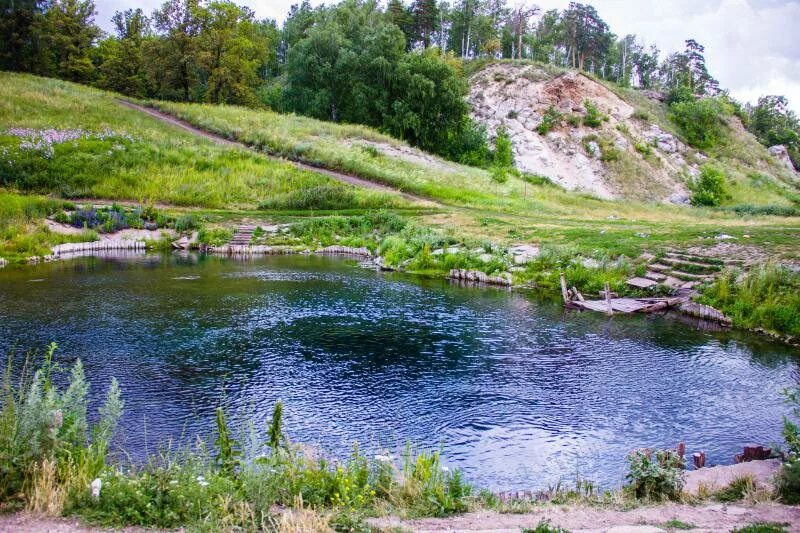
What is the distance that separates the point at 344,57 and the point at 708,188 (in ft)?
136

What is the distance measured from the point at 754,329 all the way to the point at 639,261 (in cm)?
641

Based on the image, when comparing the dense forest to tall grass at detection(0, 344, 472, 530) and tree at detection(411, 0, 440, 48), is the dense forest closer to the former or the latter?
tree at detection(411, 0, 440, 48)

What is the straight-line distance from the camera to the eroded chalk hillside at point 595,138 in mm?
70562

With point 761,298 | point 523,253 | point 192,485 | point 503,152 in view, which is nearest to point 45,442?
point 192,485

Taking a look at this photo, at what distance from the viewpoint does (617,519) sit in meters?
7.83

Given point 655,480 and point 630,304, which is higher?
point 630,304

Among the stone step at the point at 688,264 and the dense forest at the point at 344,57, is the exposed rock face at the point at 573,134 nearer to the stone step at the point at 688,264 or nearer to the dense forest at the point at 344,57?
the dense forest at the point at 344,57

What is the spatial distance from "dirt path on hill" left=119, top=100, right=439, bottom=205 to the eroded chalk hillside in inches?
999

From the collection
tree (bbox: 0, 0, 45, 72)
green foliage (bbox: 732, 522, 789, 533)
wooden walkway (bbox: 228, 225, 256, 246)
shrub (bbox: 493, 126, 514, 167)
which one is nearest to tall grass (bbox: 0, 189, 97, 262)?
wooden walkway (bbox: 228, 225, 256, 246)

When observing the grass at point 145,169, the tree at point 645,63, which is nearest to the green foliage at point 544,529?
the grass at point 145,169

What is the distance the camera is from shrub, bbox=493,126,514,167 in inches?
2803

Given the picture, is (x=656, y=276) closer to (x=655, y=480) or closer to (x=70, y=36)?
(x=655, y=480)

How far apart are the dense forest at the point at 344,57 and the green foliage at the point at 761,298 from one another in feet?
164

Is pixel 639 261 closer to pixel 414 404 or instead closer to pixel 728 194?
pixel 414 404
